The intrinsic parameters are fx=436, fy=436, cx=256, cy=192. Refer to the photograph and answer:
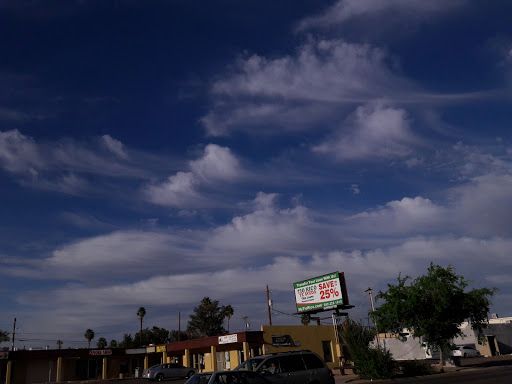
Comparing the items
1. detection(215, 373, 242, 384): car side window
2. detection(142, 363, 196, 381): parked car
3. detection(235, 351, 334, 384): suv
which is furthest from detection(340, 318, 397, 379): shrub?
detection(142, 363, 196, 381): parked car

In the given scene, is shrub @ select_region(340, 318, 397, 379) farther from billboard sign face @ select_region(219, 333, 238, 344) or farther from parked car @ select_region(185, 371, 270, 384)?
parked car @ select_region(185, 371, 270, 384)

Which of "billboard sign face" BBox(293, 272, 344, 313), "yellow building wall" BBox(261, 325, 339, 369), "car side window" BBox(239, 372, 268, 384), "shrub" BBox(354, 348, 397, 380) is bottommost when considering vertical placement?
"shrub" BBox(354, 348, 397, 380)

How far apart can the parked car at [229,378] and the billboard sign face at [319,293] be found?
97.0ft

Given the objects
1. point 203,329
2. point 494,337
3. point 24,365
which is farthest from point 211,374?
point 203,329

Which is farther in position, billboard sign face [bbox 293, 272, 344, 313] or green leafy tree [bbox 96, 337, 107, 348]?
green leafy tree [bbox 96, 337, 107, 348]

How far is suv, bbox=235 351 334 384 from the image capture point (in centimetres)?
1548

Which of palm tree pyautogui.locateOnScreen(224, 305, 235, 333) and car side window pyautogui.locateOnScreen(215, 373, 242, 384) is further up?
palm tree pyautogui.locateOnScreen(224, 305, 235, 333)

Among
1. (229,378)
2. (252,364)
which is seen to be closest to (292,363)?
(252,364)

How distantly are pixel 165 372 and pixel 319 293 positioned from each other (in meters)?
16.7

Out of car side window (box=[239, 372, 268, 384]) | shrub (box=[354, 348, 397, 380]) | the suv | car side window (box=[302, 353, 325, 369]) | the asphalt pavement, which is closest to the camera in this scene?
car side window (box=[239, 372, 268, 384])

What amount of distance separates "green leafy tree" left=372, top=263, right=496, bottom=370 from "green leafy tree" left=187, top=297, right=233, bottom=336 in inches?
2370

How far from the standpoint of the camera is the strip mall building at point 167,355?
39594 mm

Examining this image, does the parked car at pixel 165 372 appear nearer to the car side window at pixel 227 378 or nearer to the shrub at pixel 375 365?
the shrub at pixel 375 365

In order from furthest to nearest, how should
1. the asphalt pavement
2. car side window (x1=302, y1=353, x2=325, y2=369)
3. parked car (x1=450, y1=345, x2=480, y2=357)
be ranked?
1. parked car (x1=450, y1=345, x2=480, y2=357)
2. the asphalt pavement
3. car side window (x1=302, y1=353, x2=325, y2=369)
